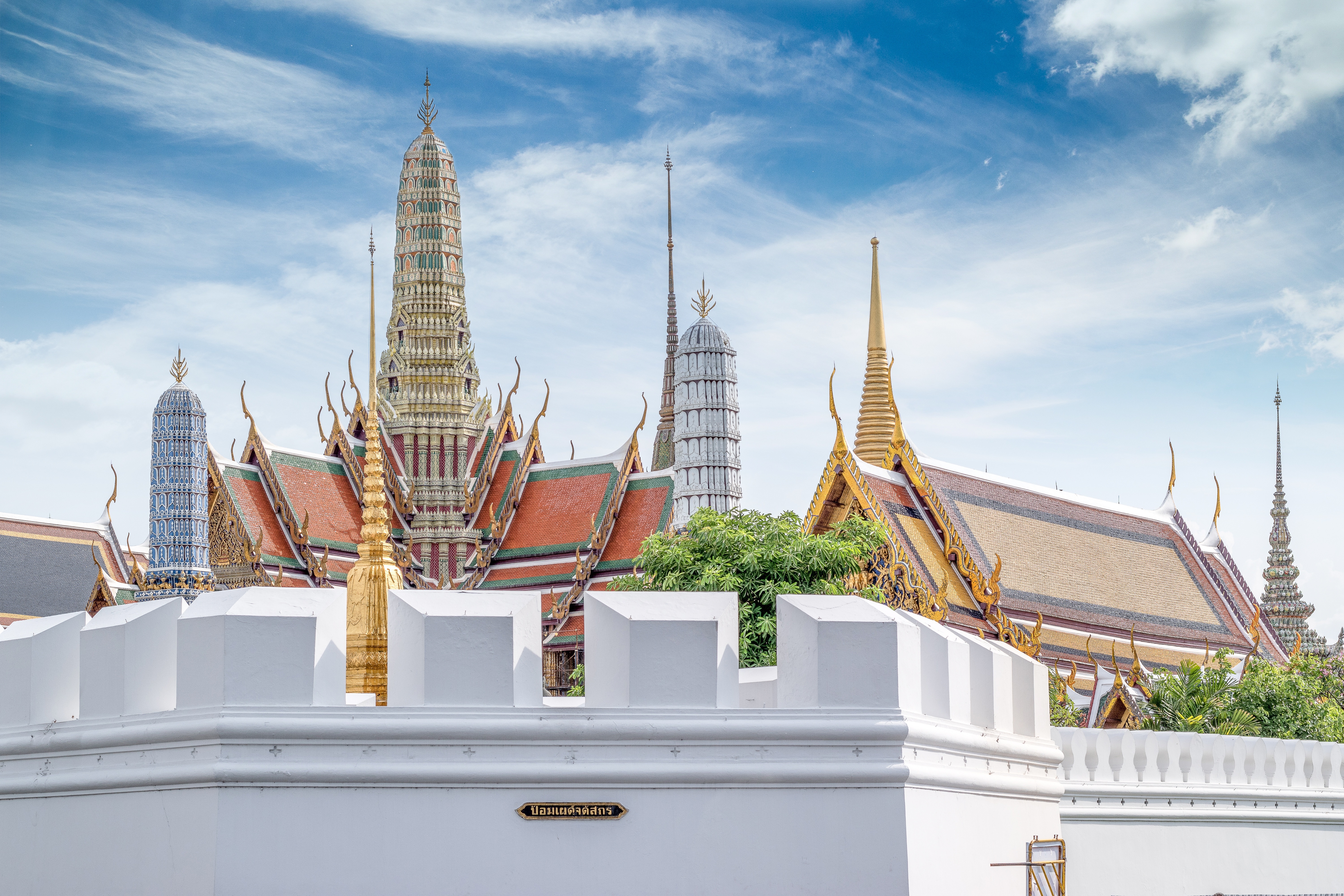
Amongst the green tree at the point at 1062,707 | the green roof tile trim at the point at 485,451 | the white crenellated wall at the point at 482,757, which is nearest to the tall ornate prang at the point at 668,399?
the green roof tile trim at the point at 485,451

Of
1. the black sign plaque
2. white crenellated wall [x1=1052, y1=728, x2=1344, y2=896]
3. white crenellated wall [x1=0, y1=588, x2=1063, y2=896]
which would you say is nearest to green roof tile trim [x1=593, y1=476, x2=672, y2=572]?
white crenellated wall [x1=1052, y1=728, x2=1344, y2=896]

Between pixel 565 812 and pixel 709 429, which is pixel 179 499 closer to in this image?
pixel 709 429

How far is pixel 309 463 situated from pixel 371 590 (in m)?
26.1

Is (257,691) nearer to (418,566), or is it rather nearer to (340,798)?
(340,798)

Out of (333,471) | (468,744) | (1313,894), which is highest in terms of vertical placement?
(333,471)

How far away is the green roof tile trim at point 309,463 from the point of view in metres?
39.8

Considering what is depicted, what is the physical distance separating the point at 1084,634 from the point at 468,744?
2297 centimetres

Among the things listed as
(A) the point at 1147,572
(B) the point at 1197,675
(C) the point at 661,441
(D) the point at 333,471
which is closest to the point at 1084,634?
(A) the point at 1147,572

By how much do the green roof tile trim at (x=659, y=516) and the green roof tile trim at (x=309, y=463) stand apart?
6838 mm

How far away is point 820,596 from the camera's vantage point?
8203 mm

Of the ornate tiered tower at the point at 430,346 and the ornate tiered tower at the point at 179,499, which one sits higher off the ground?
the ornate tiered tower at the point at 430,346

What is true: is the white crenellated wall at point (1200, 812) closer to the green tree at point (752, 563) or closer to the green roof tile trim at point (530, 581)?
the green tree at point (752, 563)

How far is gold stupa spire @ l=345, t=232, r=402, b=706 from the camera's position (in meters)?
14.3

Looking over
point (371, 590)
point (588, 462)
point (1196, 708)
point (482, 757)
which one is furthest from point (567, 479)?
point (482, 757)
